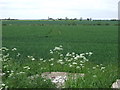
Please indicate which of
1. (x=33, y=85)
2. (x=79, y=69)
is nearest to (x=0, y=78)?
(x=33, y=85)

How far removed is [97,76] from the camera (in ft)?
24.2

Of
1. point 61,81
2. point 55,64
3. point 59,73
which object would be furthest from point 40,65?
point 61,81

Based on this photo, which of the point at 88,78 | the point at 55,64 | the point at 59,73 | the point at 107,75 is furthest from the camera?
the point at 55,64

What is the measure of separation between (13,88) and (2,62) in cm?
264

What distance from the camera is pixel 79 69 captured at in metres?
8.73

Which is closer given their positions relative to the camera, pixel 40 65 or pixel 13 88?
pixel 13 88

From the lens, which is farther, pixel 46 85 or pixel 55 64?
pixel 55 64

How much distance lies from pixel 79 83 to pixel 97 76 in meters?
0.86

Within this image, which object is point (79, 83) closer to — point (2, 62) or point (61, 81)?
point (61, 81)

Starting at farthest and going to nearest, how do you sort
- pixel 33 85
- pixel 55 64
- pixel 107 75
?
pixel 55 64 < pixel 107 75 < pixel 33 85

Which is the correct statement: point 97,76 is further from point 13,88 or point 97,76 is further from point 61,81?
point 13,88

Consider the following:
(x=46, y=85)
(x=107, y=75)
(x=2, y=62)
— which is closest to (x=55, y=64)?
(x=2, y=62)

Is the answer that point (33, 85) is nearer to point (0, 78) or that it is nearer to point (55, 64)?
point (0, 78)

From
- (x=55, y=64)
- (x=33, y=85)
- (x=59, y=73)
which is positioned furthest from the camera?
(x=55, y=64)
